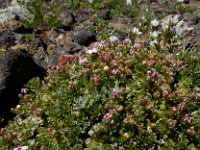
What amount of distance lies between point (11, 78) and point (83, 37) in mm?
2451

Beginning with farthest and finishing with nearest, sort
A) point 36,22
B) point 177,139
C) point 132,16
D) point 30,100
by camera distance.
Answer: point 132,16 → point 36,22 → point 30,100 → point 177,139

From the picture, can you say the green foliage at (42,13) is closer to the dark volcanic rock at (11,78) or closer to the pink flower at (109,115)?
the dark volcanic rock at (11,78)

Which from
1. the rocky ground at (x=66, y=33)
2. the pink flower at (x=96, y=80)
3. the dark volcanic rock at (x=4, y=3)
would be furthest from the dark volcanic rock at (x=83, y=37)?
the pink flower at (x=96, y=80)

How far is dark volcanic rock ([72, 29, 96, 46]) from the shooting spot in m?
9.75

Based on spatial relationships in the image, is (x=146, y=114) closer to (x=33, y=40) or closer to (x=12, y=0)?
(x=33, y=40)

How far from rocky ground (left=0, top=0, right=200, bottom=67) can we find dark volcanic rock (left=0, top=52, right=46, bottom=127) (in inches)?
31.6

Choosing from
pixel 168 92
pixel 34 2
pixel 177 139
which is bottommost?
pixel 177 139

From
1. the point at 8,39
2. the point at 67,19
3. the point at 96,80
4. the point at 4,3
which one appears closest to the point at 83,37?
the point at 67,19

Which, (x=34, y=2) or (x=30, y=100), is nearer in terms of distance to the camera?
(x=30, y=100)

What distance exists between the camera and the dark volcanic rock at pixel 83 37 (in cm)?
975

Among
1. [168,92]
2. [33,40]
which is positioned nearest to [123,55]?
[168,92]

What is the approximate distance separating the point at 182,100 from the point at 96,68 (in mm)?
1354

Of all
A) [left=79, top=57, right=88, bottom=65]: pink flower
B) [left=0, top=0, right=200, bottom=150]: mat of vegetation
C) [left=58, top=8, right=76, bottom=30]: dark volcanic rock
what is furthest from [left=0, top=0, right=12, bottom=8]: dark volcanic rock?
[left=79, top=57, right=88, bottom=65]: pink flower

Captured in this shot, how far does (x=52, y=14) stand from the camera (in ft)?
35.6
